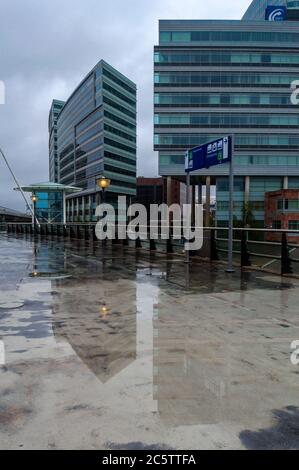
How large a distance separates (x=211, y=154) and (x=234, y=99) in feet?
218

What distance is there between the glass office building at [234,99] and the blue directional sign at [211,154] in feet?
191

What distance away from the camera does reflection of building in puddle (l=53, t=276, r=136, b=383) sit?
14.6 ft

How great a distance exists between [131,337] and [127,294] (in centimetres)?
303

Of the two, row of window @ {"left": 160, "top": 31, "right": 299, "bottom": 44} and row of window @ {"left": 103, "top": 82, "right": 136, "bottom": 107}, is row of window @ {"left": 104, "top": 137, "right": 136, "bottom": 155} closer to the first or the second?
row of window @ {"left": 103, "top": 82, "right": 136, "bottom": 107}

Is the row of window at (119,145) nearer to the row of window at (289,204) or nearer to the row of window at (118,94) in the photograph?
the row of window at (118,94)

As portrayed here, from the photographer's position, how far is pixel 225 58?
243ft

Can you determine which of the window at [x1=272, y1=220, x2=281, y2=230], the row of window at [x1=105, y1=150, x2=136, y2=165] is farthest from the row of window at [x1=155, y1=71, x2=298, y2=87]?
the row of window at [x1=105, y1=150, x2=136, y2=165]

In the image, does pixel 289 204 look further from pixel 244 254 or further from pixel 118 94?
pixel 118 94

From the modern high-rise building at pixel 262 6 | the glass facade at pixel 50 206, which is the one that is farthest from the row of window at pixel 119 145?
the modern high-rise building at pixel 262 6

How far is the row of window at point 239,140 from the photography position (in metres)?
72.5

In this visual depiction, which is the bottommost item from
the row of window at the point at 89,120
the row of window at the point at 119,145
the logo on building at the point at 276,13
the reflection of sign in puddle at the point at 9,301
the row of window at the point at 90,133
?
the reflection of sign in puddle at the point at 9,301

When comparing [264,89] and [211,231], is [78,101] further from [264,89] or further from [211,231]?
[211,231]

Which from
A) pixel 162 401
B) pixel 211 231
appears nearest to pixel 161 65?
pixel 211 231

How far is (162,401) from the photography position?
344 centimetres
